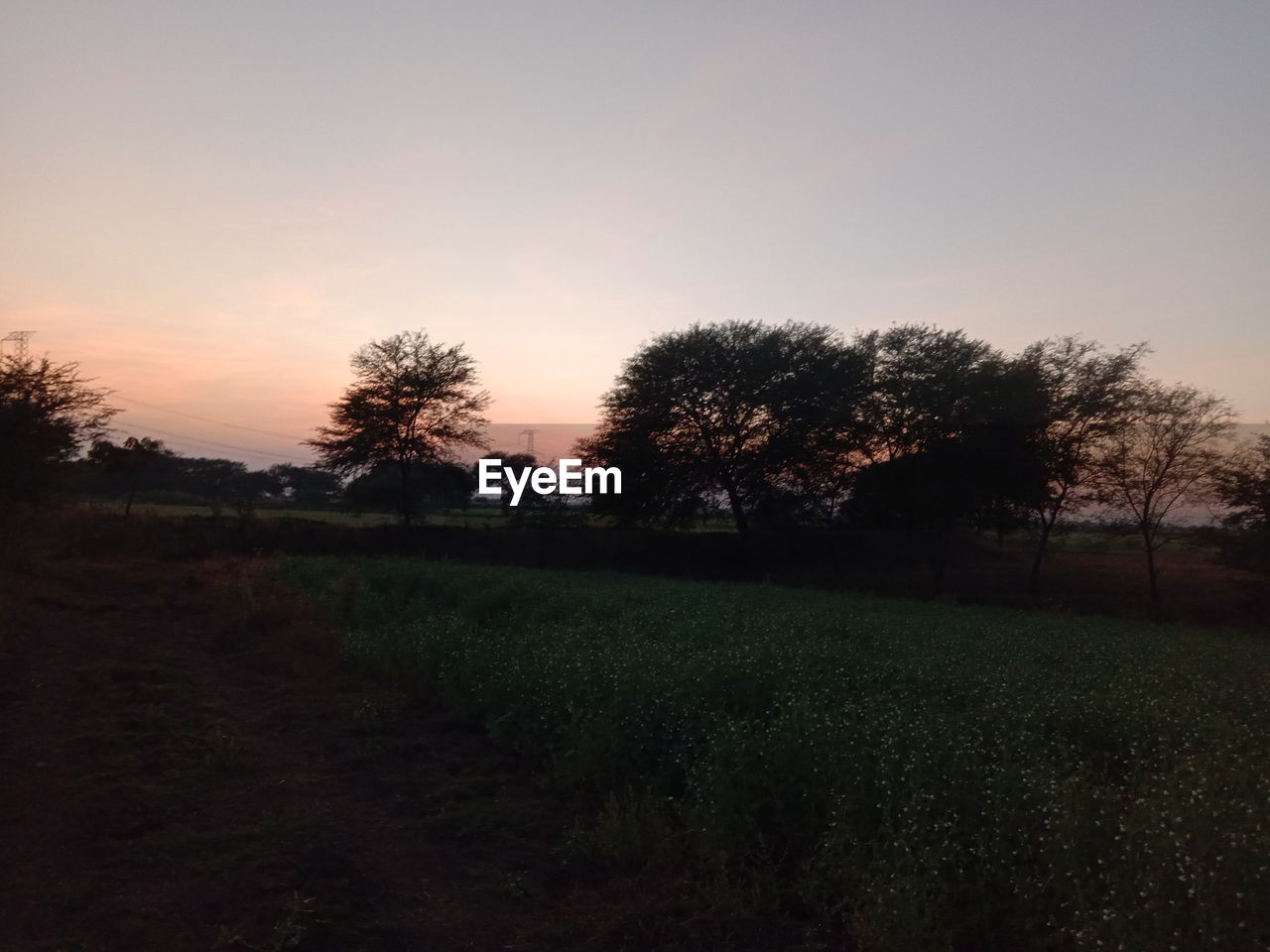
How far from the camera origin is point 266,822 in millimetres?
5207

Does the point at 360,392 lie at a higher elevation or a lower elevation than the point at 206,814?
higher

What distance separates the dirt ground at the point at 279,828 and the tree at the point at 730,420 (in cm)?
2179

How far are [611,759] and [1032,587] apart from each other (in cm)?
2241

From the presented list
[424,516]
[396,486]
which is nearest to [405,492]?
[396,486]

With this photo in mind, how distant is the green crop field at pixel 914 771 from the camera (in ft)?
11.4

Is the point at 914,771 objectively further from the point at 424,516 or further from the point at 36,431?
the point at 424,516

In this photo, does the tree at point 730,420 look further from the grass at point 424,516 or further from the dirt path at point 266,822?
the dirt path at point 266,822

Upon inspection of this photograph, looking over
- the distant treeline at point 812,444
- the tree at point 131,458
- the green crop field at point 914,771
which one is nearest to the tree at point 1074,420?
the distant treeline at point 812,444

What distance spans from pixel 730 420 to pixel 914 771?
2728 centimetres

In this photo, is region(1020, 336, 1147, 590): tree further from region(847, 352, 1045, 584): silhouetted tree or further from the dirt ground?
the dirt ground

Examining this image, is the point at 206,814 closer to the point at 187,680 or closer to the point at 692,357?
the point at 187,680

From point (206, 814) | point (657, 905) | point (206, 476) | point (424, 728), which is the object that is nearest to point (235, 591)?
point (424, 728)

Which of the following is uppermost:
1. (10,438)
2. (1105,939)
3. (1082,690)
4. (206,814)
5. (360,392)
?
(360,392)

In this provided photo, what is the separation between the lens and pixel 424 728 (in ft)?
25.5
